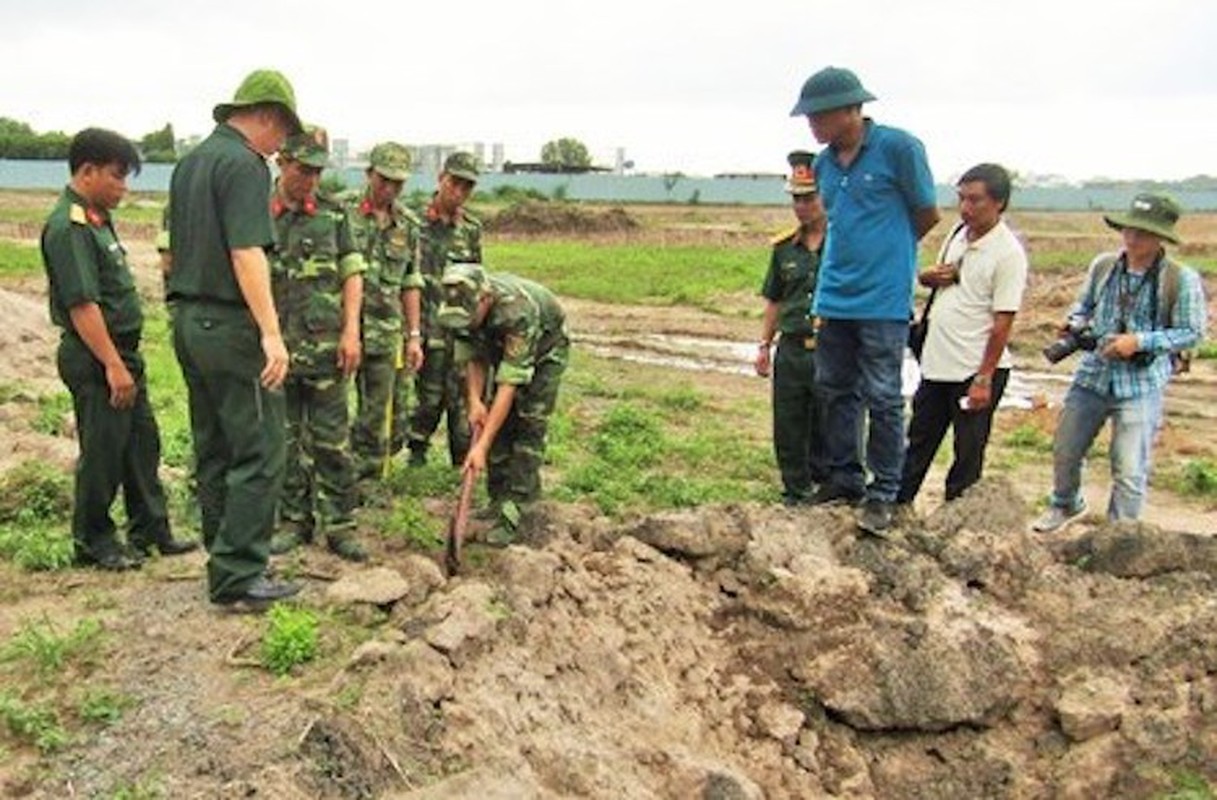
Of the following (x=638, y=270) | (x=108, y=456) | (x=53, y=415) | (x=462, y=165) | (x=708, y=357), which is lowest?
(x=708, y=357)

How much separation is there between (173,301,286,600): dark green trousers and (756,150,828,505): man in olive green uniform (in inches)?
114

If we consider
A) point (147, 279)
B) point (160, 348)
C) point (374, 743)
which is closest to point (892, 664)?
point (374, 743)

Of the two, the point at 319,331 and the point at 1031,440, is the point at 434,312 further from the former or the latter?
the point at 1031,440

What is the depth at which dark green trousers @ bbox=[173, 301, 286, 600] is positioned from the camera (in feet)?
13.7

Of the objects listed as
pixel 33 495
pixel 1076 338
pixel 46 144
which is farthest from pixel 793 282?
pixel 46 144

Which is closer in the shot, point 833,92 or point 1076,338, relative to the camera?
point 833,92

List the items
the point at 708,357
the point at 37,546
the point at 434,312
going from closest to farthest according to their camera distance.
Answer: the point at 37,546, the point at 434,312, the point at 708,357

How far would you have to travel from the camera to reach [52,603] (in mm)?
4559

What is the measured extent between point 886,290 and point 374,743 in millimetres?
2954

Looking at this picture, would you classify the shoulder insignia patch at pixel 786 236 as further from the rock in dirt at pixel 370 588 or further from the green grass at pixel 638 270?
the green grass at pixel 638 270

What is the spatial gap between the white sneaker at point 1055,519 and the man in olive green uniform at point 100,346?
420cm

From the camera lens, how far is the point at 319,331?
511 cm

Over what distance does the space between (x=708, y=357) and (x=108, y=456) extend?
10.2m

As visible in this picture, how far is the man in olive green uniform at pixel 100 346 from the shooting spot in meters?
4.56
